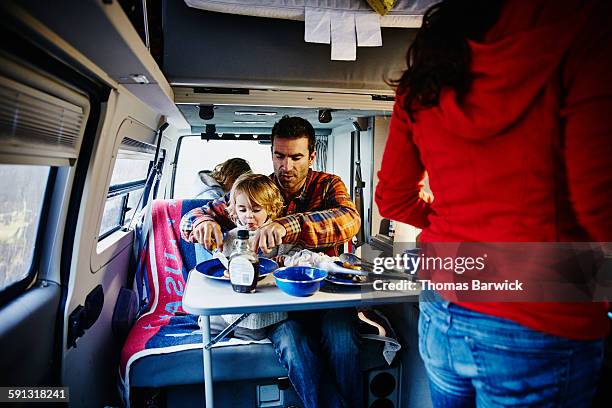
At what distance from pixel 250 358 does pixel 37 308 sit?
1125 millimetres

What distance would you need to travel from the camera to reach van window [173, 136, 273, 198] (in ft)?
12.9

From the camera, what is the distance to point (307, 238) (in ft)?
7.85

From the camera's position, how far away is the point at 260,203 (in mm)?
2408

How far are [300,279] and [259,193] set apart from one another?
740mm

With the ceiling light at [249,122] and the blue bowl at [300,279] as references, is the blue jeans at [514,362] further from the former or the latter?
the ceiling light at [249,122]

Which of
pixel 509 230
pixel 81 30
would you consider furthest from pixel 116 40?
pixel 509 230

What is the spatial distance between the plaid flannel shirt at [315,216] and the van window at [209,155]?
1061 millimetres

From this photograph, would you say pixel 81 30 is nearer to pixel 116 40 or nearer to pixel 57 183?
pixel 116 40

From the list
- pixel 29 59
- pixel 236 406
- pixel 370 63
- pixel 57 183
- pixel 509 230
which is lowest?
pixel 236 406

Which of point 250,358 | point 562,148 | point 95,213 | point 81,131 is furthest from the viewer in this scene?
Result: point 250,358

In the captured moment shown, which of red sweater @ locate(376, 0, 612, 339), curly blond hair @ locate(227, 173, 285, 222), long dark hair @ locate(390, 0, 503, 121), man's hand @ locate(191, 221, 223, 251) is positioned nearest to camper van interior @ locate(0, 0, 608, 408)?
man's hand @ locate(191, 221, 223, 251)

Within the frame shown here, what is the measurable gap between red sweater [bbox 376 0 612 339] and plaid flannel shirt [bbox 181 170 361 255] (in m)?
1.39

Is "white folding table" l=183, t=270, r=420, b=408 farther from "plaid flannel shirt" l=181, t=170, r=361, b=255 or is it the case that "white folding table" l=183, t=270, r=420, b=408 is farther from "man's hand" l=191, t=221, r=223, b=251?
"plaid flannel shirt" l=181, t=170, r=361, b=255

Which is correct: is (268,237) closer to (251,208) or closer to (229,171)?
(251,208)
